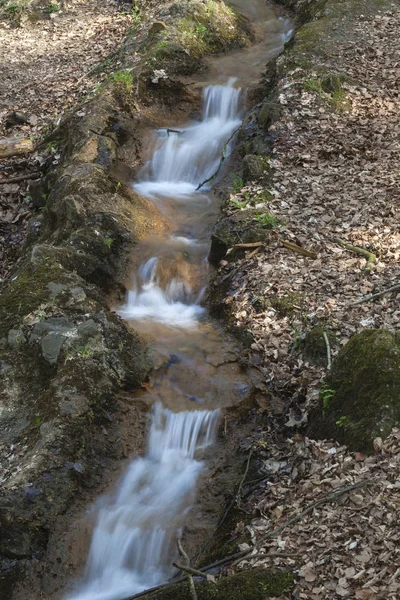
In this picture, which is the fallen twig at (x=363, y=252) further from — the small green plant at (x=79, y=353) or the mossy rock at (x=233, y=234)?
the small green plant at (x=79, y=353)

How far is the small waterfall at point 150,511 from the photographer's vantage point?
5566 millimetres

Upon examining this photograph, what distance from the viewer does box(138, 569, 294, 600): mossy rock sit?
4281 millimetres

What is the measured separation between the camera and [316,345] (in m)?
6.67

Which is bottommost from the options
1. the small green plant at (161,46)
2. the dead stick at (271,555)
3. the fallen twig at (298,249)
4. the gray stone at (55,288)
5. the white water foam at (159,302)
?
the white water foam at (159,302)

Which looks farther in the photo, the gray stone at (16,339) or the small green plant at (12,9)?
the small green plant at (12,9)

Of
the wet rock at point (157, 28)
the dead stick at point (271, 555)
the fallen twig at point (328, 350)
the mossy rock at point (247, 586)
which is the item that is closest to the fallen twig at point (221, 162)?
the wet rock at point (157, 28)

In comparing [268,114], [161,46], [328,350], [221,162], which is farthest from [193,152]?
[328,350]

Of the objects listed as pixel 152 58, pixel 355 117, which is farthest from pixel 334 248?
pixel 152 58

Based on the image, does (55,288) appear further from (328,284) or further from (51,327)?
(328,284)

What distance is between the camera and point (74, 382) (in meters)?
6.60

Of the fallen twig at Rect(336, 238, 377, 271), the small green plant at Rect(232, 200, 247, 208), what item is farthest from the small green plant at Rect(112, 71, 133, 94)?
the fallen twig at Rect(336, 238, 377, 271)

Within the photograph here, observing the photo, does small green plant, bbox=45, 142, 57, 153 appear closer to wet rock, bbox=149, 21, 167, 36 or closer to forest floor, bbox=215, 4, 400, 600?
wet rock, bbox=149, 21, 167, 36

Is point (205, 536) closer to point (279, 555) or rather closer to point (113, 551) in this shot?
point (113, 551)

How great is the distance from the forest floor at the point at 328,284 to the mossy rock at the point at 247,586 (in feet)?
0.38
